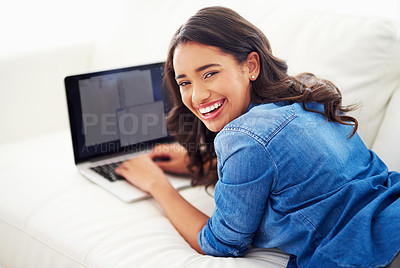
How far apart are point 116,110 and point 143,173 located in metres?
0.23

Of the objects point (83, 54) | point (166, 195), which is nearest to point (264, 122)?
point (166, 195)

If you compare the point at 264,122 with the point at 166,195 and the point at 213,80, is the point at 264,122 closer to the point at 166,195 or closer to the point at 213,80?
the point at 213,80

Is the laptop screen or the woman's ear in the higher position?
the woman's ear

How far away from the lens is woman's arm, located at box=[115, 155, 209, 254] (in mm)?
1058

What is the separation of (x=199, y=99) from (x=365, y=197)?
39 centimetres

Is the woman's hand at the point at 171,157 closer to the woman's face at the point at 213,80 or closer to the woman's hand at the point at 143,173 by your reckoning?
the woman's hand at the point at 143,173

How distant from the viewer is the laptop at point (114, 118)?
1315 millimetres

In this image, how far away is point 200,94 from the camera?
3.24 feet

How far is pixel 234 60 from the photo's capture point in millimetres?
972

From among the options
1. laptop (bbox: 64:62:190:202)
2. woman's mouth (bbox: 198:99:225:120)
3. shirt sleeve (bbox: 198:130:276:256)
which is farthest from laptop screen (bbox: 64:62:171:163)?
shirt sleeve (bbox: 198:130:276:256)

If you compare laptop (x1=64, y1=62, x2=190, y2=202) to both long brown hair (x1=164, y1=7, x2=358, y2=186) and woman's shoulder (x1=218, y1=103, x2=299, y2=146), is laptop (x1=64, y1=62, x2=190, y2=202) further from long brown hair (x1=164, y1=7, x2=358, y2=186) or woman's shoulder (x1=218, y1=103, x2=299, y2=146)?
woman's shoulder (x1=218, y1=103, x2=299, y2=146)

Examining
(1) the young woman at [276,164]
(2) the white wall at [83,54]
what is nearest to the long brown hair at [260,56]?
(1) the young woman at [276,164]

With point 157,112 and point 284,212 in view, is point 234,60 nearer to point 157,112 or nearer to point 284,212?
point 284,212

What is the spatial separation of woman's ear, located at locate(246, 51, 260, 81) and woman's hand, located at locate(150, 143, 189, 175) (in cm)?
45
